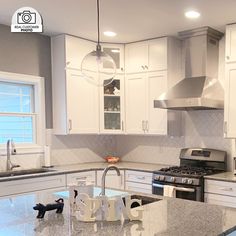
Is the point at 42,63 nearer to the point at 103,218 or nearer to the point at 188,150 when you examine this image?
the point at 188,150

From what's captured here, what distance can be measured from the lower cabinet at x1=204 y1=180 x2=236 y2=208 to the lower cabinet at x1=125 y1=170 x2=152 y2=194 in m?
0.77

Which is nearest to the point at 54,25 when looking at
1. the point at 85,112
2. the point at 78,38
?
the point at 78,38

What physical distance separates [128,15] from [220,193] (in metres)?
2.18

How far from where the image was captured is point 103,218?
6.15ft

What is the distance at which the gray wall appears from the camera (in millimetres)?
3984

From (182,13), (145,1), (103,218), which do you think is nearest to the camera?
(103,218)

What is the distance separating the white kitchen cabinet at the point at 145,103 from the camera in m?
4.42

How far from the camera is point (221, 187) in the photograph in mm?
3471

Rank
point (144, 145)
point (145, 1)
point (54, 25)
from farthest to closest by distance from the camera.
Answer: point (144, 145) < point (54, 25) < point (145, 1)

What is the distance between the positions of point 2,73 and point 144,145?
2309mm

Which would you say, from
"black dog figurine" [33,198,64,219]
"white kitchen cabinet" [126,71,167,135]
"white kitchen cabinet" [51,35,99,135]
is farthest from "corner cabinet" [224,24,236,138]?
"black dog figurine" [33,198,64,219]

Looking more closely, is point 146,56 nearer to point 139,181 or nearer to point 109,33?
point 109,33

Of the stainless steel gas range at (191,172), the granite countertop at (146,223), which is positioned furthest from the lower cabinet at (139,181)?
the granite countertop at (146,223)

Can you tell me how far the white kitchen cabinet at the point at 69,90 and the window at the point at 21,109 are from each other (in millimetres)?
222
